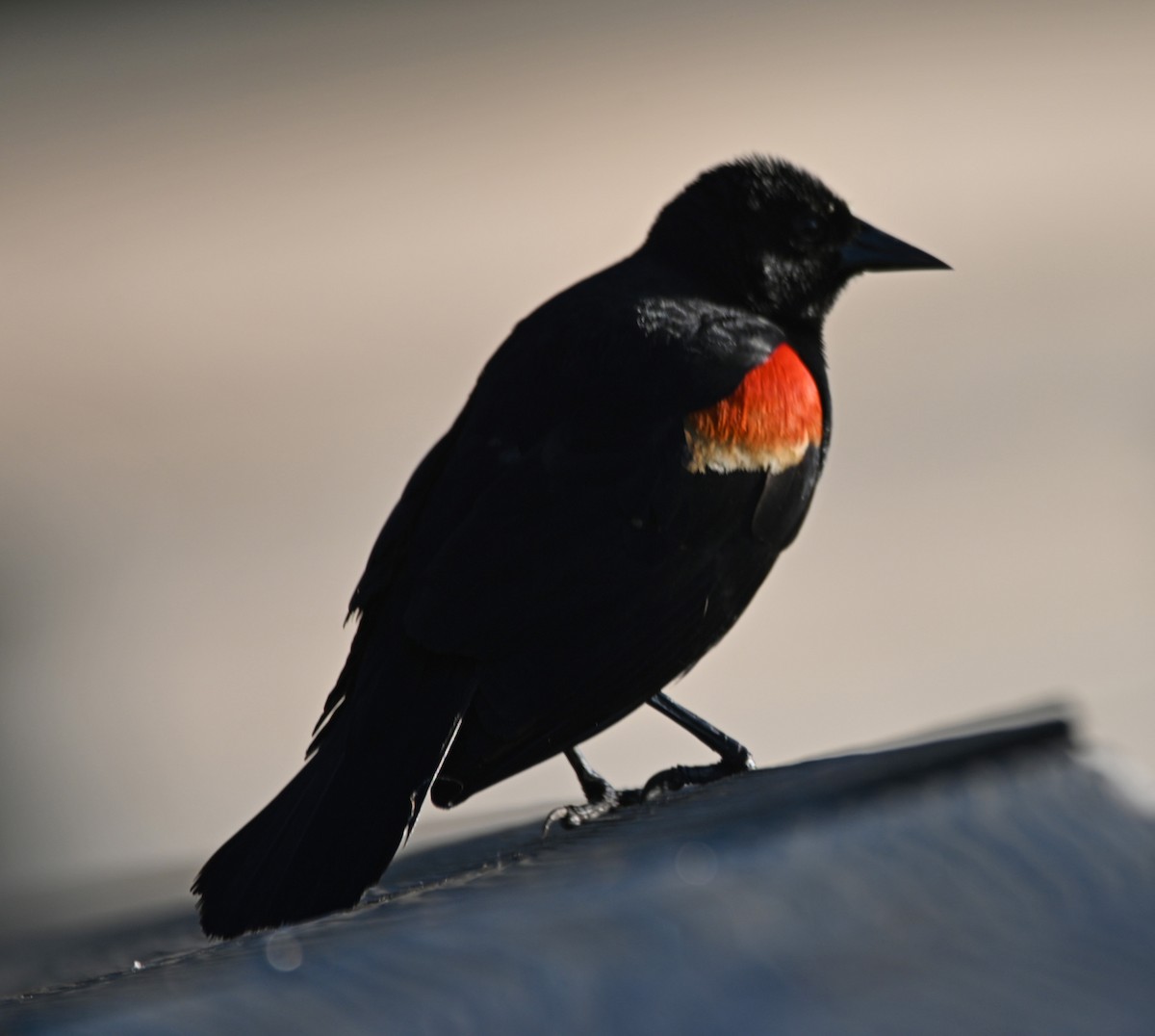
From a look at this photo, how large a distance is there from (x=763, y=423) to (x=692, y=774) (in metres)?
0.56

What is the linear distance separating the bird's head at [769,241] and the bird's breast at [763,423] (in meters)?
0.38

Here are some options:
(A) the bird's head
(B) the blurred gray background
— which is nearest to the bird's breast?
(A) the bird's head

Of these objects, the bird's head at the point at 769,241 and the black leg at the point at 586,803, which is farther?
the bird's head at the point at 769,241

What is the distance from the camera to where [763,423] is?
279 cm

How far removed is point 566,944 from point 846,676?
6936 mm

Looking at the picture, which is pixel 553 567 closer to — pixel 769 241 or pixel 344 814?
pixel 344 814

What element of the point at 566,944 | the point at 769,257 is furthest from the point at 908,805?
the point at 769,257

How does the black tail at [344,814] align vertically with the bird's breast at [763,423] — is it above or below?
below

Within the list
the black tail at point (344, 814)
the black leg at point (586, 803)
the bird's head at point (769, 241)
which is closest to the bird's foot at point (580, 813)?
the black leg at point (586, 803)

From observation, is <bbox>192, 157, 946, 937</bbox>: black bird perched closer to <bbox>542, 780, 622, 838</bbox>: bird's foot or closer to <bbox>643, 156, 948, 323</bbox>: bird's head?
<bbox>542, 780, 622, 838</bbox>: bird's foot

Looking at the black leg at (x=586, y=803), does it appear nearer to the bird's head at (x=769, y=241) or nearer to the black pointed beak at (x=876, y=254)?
the bird's head at (x=769, y=241)

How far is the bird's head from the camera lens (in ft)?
11.0

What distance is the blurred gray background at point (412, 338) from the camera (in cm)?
781

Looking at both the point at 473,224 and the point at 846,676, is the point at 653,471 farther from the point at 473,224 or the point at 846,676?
the point at 473,224
